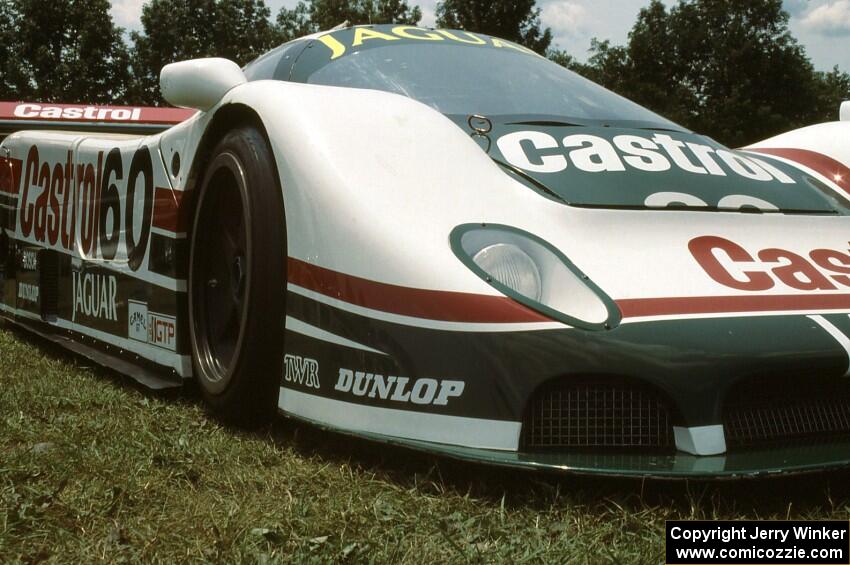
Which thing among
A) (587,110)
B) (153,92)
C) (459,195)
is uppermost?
(587,110)

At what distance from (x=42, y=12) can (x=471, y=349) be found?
4173 cm

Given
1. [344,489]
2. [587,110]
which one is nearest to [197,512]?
[344,489]

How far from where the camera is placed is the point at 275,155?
237 centimetres

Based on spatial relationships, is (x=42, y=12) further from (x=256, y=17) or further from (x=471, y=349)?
(x=471, y=349)

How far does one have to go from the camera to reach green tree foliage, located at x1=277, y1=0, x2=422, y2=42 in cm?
4091

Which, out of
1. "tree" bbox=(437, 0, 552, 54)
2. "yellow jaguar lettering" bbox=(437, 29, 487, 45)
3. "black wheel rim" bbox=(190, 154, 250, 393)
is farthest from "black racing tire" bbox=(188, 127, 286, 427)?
"tree" bbox=(437, 0, 552, 54)

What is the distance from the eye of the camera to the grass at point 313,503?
5.28ft

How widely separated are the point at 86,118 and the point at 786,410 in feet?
26.5

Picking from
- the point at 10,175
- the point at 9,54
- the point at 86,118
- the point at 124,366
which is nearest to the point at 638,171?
the point at 124,366

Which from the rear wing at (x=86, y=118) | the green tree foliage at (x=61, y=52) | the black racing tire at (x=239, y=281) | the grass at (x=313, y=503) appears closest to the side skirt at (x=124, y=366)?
the black racing tire at (x=239, y=281)

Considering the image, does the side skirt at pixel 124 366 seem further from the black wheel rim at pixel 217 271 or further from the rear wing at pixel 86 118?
the rear wing at pixel 86 118

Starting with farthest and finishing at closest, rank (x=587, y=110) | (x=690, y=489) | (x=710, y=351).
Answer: (x=587, y=110), (x=690, y=489), (x=710, y=351)

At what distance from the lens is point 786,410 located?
1943 mm

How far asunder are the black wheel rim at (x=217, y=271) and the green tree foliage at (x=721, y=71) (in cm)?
3226
